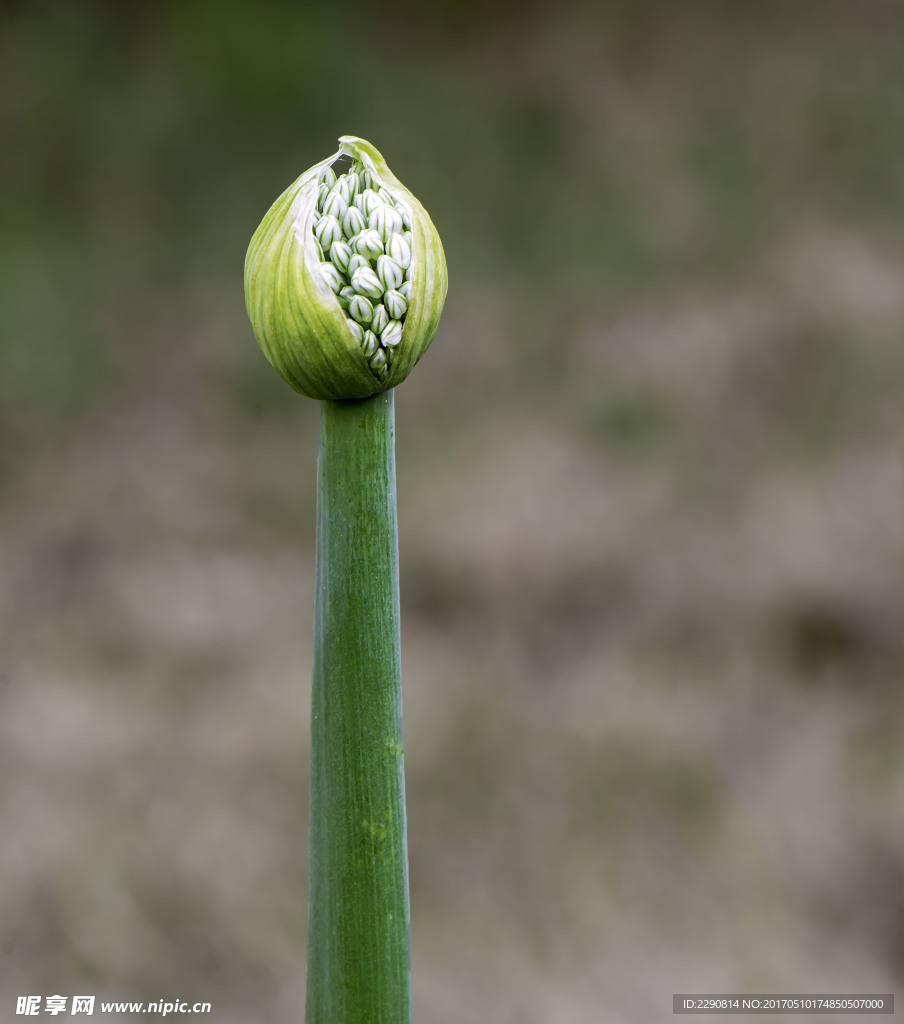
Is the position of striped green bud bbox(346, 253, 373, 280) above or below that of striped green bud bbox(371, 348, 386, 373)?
above

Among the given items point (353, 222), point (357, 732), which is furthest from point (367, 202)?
point (357, 732)

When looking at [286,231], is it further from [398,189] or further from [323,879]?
[323,879]

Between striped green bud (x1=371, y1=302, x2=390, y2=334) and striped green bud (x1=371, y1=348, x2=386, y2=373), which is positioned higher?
striped green bud (x1=371, y1=302, x2=390, y2=334)

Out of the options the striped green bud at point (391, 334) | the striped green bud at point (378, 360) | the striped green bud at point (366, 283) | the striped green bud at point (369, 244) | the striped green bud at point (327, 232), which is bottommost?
the striped green bud at point (378, 360)

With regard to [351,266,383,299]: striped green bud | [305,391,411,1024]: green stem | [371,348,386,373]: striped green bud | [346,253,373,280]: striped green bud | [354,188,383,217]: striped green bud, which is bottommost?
[305,391,411,1024]: green stem

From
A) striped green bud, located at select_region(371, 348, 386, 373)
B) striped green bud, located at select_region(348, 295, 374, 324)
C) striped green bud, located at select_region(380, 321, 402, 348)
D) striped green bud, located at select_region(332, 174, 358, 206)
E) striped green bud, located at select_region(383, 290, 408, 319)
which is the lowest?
striped green bud, located at select_region(371, 348, 386, 373)

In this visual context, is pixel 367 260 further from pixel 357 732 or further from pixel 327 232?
pixel 357 732

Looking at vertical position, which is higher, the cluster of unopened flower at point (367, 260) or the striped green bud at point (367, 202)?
the striped green bud at point (367, 202)
